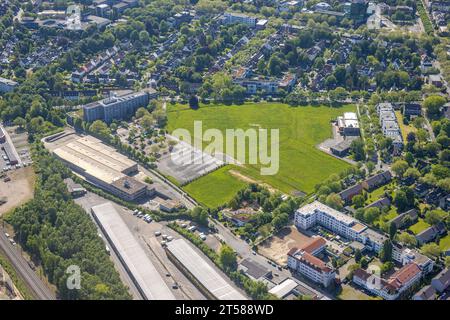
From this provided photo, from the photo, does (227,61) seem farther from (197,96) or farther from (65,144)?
(65,144)

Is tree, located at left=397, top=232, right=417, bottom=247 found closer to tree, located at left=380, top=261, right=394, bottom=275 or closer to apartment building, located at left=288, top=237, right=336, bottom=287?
tree, located at left=380, top=261, right=394, bottom=275

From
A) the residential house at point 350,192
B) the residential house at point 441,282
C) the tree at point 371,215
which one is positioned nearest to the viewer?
the residential house at point 441,282

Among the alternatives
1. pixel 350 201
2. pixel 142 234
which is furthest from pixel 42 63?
pixel 350 201

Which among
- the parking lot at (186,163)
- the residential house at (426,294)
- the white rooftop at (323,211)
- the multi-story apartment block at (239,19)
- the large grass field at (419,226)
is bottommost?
the parking lot at (186,163)

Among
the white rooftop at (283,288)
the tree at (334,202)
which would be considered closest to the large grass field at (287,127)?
the tree at (334,202)

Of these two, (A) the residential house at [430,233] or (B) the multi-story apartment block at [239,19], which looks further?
(B) the multi-story apartment block at [239,19]

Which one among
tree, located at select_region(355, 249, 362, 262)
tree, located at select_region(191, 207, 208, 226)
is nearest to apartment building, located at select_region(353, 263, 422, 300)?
tree, located at select_region(355, 249, 362, 262)

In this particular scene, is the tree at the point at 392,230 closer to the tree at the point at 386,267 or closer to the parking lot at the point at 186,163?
the tree at the point at 386,267
